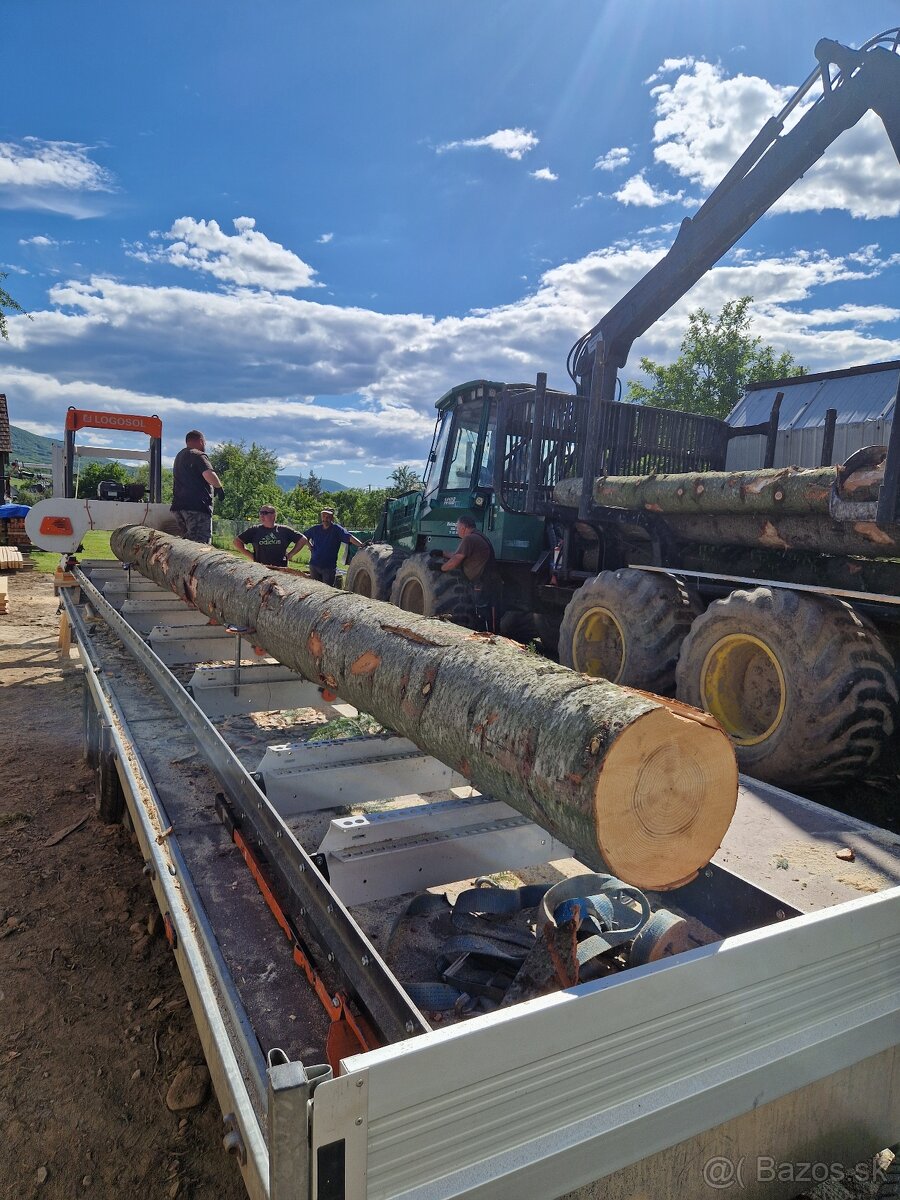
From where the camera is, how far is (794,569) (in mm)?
5641

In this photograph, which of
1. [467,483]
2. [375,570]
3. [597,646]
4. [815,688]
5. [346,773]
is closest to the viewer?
[346,773]

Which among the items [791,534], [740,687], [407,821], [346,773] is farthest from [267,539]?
[407,821]

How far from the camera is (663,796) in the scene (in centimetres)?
203

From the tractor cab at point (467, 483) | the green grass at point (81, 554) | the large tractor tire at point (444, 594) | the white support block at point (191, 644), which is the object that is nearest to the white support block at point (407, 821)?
the white support block at point (191, 644)

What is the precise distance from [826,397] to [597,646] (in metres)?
4.77

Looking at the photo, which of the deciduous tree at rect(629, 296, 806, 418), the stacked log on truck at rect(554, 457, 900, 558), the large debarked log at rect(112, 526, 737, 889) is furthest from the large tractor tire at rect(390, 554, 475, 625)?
the deciduous tree at rect(629, 296, 806, 418)

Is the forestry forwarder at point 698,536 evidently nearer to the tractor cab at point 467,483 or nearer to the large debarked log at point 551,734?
the tractor cab at point 467,483

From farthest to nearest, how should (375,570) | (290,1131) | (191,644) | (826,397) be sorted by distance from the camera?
(375,570) → (826,397) → (191,644) → (290,1131)

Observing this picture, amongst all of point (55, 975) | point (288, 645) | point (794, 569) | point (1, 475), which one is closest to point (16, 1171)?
point (55, 975)

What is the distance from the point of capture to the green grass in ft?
56.3

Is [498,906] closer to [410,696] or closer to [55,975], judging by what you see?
[410,696]

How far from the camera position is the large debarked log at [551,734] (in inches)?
78.5

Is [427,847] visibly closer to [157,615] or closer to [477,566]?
[157,615]

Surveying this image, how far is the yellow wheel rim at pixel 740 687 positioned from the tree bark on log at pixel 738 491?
3.11 feet
